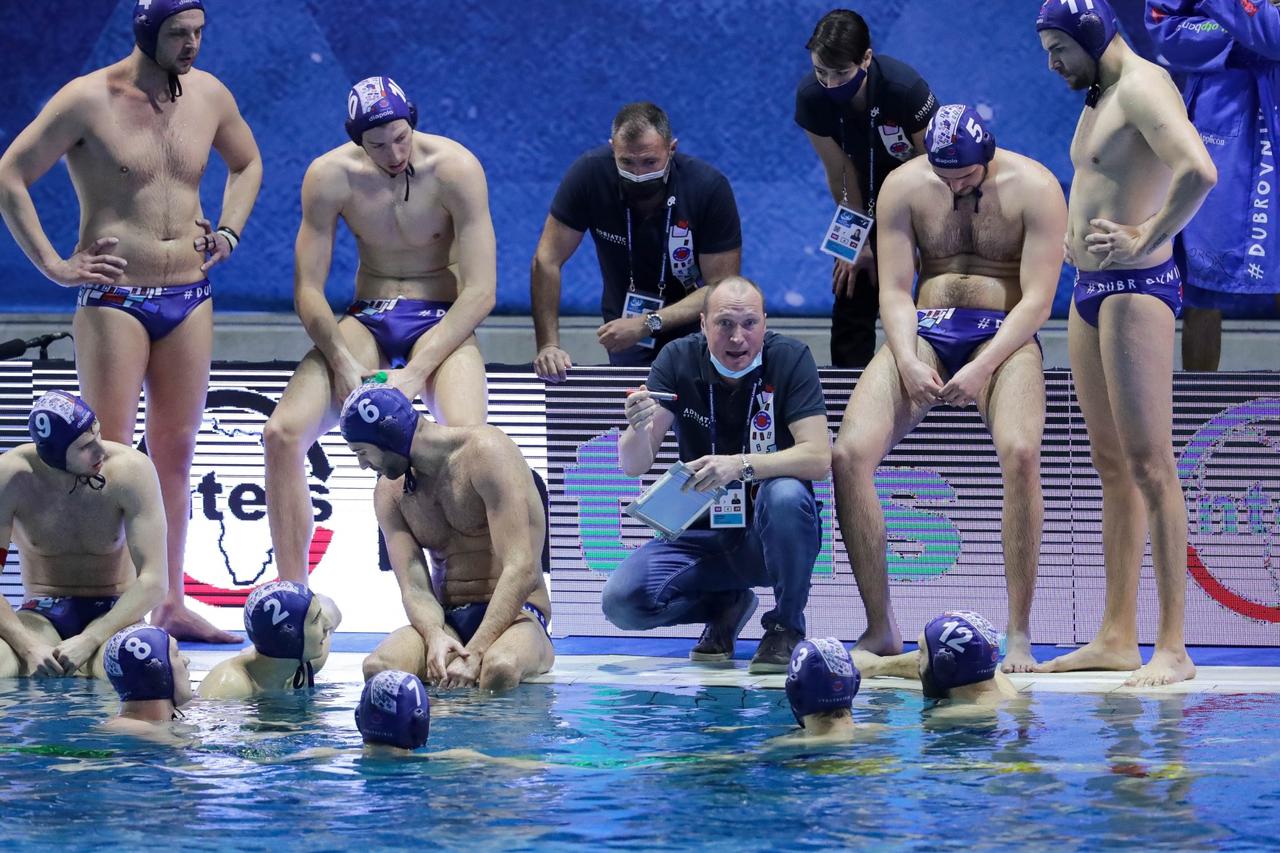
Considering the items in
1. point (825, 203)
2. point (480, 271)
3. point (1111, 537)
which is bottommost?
point (1111, 537)

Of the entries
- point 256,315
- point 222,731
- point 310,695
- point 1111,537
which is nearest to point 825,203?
point 256,315

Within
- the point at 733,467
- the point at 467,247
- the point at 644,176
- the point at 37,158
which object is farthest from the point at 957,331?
the point at 37,158

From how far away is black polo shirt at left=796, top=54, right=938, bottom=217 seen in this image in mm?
7516

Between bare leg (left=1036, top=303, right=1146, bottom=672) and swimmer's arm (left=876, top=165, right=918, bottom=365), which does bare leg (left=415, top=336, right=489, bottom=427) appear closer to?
swimmer's arm (left=876, top=165, right=918, bottom=365)

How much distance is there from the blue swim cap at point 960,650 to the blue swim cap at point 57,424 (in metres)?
3.09

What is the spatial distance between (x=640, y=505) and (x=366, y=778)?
2046 mm

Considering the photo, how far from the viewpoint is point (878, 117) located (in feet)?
24.8

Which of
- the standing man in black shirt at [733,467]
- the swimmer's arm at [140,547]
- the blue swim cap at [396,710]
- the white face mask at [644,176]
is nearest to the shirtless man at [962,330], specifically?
the standing man in black shirt at [733,467]

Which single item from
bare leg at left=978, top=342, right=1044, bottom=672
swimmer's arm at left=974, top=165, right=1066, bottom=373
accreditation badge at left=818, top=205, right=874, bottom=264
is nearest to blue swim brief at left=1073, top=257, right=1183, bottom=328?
swimmer's arm at left=974, top=165, right=1066, bottom=373

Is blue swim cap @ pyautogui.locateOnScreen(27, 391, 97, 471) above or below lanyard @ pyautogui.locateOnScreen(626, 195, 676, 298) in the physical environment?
below

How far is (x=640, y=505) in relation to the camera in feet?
21.9

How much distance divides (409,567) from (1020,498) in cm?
222

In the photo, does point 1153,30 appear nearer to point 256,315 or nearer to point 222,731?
point 222,731

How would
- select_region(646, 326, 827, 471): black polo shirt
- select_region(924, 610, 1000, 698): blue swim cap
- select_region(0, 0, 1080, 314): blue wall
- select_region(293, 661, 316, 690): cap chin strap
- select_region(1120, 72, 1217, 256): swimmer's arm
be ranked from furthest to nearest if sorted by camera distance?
select_region(0, 0, 1080, 314): blue wall, select_region(646, 326, 827, 471): black polo shirt, select_region(293, 661, 316, 690): cap chin strap, select_region(1120, 72, 1217, 256): swimmer's arm, select_region(924, 610, 1000, 698): blue swim cap
